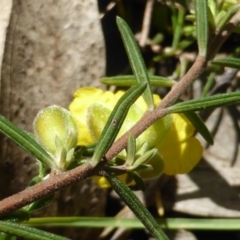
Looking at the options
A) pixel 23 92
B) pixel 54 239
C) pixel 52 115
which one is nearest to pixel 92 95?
pixel 23 92

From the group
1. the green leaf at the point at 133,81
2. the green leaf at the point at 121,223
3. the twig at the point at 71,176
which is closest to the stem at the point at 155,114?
the twig at the point at 71,176

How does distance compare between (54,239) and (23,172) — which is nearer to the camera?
(54,239)

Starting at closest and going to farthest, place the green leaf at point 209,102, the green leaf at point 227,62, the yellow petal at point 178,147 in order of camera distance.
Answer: the green leaf at point 209,102
the green leaf at point 227,62
the yellow petal at point 178,147

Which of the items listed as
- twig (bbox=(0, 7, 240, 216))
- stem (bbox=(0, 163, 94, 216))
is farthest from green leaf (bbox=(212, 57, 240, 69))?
stem (bbox=(0, 163, 94, 216))

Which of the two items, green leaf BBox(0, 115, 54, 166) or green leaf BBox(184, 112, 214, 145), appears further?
green leaf BBox(184, 112, 214, 145)

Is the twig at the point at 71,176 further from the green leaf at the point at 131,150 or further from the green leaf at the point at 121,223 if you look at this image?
the green leaf at the point at 121,223

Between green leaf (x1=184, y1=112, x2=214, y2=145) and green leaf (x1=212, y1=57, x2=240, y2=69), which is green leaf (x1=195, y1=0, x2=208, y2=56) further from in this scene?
green leaf (x1=184, y1=112, x2=214, y2=145)

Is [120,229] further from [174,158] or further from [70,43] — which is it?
[70,43]
